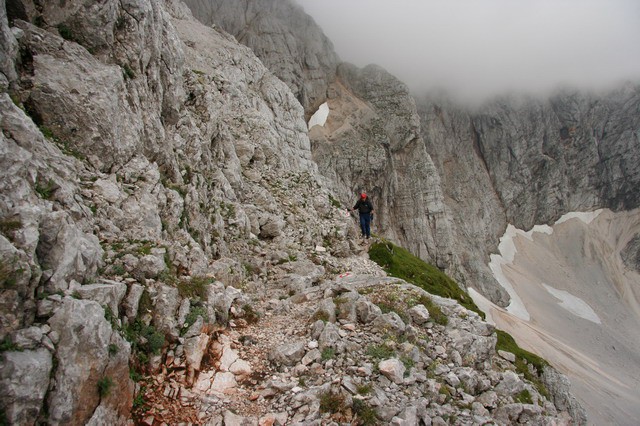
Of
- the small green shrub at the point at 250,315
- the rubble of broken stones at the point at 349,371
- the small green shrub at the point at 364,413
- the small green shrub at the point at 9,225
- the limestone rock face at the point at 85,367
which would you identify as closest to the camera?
the limestone rock face at the point at 85,367

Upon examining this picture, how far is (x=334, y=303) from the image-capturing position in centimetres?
1340

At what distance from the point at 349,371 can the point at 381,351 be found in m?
1.48

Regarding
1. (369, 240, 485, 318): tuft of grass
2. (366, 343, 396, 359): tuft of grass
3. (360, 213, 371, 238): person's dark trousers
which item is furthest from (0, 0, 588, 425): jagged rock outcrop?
(369, 240, 485, 318): tuft of grass

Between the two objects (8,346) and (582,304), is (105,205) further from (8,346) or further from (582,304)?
(582,304)

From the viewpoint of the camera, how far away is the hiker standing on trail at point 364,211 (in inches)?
1017

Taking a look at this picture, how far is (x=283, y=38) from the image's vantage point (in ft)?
292

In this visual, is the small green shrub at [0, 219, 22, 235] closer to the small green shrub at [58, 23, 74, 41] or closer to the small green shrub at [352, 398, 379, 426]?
the small green shrub at [352, 398, 379, 426]

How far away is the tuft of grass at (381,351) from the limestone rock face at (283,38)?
81.1 meters

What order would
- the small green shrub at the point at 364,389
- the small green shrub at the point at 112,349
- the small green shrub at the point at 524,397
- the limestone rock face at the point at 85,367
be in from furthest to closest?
the small green shrub at the point at 524,397 < the small green shrub at the point at 364,389 < the small green shrub at the point at 112,349 < the limestone rock face at the point at 85,367

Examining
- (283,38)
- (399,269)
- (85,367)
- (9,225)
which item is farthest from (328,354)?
(283,38)

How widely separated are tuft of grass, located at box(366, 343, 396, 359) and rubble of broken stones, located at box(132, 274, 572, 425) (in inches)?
1.4

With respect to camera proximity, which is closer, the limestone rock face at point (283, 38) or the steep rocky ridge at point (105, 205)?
the steep rocky ridge at point (105, 205)

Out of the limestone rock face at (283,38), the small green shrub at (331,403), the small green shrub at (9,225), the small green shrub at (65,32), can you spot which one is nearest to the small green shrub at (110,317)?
the small green shrub at (9,225)

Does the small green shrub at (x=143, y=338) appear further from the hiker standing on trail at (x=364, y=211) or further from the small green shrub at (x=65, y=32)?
the hiker standing on trail at (x=364, y=211)
